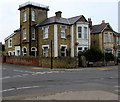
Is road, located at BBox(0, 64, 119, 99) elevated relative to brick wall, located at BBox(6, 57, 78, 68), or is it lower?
lower

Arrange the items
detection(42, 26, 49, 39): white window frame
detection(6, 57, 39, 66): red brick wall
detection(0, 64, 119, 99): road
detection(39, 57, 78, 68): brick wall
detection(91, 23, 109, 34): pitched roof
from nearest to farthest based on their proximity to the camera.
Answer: detection(0, 64, 119, 99): road, detection(39, 57, 78, 68): brick wall, detection(6, 57, 39, 66): red brick wall, detection(42, 26, 49, 39): white window frame, detection(91, 23, 109, 34): pitched roof

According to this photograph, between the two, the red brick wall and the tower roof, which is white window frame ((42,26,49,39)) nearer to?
the tower roof

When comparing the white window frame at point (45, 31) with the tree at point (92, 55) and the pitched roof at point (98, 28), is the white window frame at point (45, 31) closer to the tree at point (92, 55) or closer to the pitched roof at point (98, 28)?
the tree at point (92, 55)

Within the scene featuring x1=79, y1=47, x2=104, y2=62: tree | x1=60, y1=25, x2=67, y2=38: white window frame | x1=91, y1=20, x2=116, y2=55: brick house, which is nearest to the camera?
x1=79, y1=47, x2=104, y2=62: tree

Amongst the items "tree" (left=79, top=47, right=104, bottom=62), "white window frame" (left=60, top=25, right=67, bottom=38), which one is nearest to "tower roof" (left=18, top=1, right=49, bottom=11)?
"white window frame" (left=60, top=25, right=67, bottom=38)

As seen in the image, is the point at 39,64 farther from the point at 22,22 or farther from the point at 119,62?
the point at 119,62

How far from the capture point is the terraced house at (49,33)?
31.1 m

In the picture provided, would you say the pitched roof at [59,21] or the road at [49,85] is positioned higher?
the pitched roof at [59,21]

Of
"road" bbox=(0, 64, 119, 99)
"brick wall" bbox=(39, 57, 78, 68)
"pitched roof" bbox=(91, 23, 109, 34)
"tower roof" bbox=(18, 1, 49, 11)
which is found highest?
"tower roof" bbox=(18, 1, 49, 11)

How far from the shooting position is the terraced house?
31078 mm

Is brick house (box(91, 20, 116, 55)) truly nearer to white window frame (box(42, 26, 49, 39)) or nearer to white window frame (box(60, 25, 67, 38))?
white window frame (box(60, 25, 67, 38))

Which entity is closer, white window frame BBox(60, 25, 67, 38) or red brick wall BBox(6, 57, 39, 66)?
red brick wall BBox(6, 57, 39, 66)

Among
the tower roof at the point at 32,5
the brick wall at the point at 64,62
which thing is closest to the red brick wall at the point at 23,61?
the brick wall at the point at 64,62

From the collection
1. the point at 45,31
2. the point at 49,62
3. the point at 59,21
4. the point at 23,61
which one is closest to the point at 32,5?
the point at 45,31
